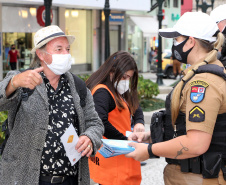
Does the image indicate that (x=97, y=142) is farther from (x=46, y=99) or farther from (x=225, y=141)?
(x=225, y=141)

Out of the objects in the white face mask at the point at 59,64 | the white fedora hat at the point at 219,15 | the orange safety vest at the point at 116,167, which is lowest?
the orange safety vest at the point at 116,167

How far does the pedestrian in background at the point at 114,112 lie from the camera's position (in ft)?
13.1

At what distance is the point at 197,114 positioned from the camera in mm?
2773

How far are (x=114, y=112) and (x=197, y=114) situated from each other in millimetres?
1422

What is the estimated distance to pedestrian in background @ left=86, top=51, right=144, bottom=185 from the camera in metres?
3.99

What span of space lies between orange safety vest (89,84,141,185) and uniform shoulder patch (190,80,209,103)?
1379 mm

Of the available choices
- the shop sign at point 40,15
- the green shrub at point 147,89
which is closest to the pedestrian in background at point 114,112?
the green shrub at point 147,89

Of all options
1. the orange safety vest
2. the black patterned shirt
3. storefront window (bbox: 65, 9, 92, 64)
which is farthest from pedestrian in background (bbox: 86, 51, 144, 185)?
storefront window (bbox: 65, 9, 92, 64)

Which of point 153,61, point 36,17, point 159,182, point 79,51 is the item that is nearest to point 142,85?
point 159,182

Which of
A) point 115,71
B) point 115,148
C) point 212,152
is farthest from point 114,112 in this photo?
point 212,152

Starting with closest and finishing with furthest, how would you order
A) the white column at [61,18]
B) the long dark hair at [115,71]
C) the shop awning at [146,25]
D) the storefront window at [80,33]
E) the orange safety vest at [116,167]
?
1. the orange safety vest at [116,167]
2. the long dark hair at [115,71]
3. the white column at [61,18]
4. the storefront window at [80,33]
5. the shop awning at [146,25]

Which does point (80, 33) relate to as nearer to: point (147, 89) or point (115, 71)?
point (147, 89)

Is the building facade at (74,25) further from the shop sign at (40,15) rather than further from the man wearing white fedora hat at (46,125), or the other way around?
the man wearing white fedora hat at (46,125)

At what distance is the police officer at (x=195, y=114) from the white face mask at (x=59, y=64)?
0.75 m
